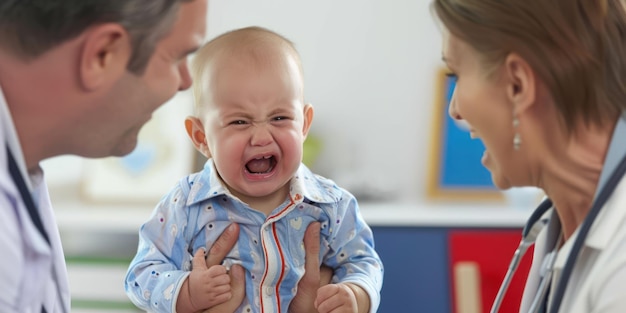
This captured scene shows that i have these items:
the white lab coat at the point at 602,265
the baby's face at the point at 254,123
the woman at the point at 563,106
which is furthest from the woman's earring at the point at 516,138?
the baby's face at the point at 254,123

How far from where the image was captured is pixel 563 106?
4.03 feet

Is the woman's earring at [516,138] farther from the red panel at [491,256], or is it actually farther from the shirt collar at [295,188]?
the red panel at [491,256]

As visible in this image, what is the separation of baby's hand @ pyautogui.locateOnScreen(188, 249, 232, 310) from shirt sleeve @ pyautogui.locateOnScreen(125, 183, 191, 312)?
0.08 feet

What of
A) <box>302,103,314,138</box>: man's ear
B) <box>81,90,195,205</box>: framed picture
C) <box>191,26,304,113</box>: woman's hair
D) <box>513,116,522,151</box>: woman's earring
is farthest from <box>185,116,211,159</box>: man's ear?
<box>81,90,195,205</box>: framed picture

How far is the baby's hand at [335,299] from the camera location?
1.54 m

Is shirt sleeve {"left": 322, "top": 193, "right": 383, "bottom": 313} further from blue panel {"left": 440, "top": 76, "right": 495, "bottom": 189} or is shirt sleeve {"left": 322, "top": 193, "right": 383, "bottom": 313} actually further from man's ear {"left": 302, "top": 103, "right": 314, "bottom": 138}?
blue panel {"left": 440, "top": 76, "right": 495, "bottom": 189}

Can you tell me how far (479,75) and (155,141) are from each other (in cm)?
236

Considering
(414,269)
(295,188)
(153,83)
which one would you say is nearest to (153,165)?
(414,269)

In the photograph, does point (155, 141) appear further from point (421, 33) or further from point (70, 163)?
point (421, 33)

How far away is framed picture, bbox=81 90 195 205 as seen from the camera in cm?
347

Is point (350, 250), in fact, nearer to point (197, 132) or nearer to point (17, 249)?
point (197, 132)

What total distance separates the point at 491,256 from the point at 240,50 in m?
1.85

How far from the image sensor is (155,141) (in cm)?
350

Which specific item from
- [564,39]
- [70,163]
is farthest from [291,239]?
[70,163]
